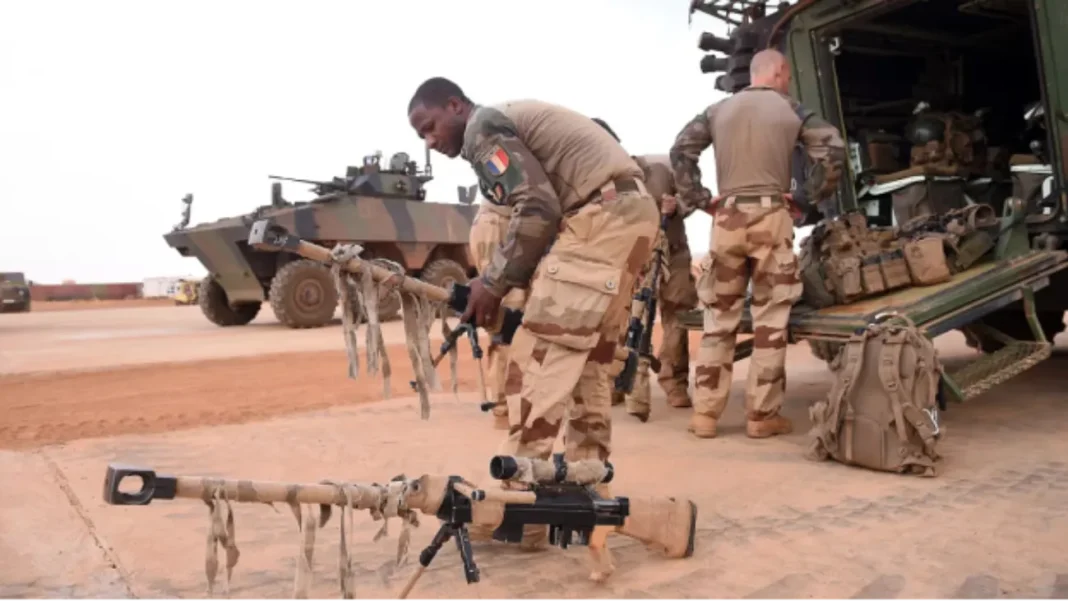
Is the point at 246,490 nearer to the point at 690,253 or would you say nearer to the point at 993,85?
the point at 690,253

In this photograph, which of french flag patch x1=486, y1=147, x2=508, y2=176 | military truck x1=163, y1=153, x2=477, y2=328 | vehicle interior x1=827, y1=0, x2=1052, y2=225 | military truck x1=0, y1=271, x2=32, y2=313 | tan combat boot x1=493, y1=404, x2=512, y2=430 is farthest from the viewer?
military truck x1=0, y1=271, x2=32, y2=313

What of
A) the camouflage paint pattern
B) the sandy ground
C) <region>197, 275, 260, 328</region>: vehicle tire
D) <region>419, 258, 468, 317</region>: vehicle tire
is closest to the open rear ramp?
the sandy ground

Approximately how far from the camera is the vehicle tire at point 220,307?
1389 cm

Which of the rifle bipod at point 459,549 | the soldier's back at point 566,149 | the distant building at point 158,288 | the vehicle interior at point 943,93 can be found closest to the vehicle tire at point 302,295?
the vehicle interior at point 943,93

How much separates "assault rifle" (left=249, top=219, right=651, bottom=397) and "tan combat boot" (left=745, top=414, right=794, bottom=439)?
1.54m

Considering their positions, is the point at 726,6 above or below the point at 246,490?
above

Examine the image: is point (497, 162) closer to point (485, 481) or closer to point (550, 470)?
point (550, 470)

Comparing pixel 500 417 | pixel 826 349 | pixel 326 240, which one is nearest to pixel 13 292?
pixel 326 240

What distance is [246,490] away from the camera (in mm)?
1908

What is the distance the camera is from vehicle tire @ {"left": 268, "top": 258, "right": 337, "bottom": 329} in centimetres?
1208

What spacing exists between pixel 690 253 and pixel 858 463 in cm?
189

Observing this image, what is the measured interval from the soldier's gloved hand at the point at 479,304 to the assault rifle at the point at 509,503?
0.58m

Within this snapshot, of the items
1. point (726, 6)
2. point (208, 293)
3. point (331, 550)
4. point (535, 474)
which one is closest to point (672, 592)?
point (535, 474)

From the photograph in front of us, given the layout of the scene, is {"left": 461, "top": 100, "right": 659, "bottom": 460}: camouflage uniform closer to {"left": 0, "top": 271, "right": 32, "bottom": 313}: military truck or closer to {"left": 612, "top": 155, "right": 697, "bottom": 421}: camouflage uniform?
{"left": 612, "top": 155, "right": 697, "bottom": 421}: camouflage uniform
